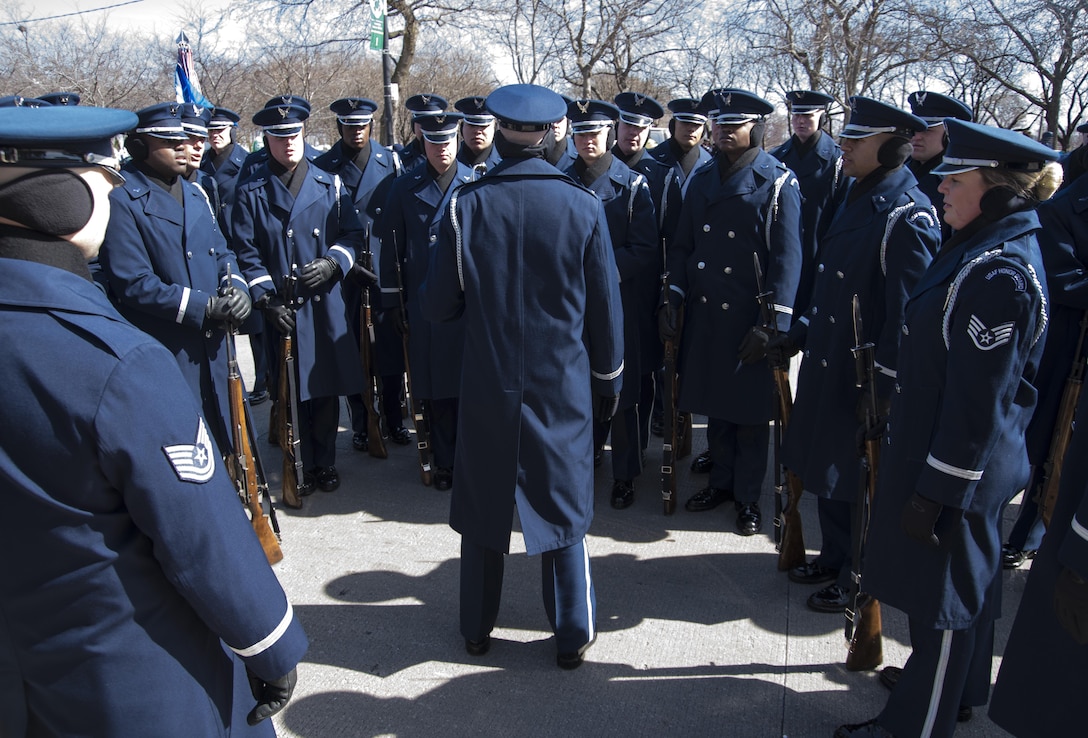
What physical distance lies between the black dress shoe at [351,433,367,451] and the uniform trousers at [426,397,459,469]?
80cm

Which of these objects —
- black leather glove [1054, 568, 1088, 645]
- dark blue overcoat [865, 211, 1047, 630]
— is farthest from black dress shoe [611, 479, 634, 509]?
black leather glove [1054, 568, 1088, 645]

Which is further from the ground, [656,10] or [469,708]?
[656,10]

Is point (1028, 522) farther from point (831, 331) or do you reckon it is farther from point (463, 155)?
point (463, 155)

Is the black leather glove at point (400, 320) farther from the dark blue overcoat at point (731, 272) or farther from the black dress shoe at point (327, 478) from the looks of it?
the dark blue overcoat at point (731, 272)

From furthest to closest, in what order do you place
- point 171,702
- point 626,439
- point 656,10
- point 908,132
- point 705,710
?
1. point 656,10
2. point 626,439
3. point 908,132
4. point 705,710
5. point 171,702

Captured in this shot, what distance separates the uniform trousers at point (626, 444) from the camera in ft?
16.0

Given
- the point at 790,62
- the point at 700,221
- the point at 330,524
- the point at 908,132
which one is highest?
the point at 790,62

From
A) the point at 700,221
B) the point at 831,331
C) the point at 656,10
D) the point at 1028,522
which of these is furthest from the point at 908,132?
the point at 656,10

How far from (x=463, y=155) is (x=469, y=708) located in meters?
3.98

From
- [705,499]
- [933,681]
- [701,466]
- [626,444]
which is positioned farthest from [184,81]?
[933,681]

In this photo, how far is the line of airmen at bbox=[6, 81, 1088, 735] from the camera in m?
3.41

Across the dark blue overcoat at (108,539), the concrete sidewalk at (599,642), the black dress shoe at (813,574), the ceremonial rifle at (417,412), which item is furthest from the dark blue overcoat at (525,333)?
the ceremonial rifle at (417,412)

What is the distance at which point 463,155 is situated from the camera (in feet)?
19.5

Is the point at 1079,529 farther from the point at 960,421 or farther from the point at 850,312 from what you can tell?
the point at 850,312
